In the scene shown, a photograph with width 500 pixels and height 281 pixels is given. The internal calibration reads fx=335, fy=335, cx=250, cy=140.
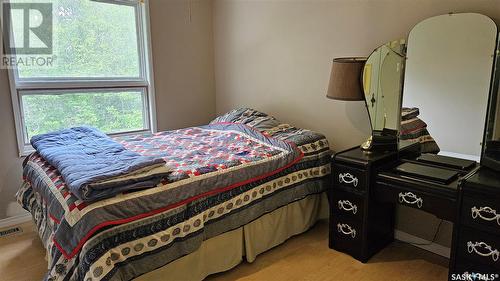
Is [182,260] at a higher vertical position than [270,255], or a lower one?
higher

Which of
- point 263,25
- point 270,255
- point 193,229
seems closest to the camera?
point 193,229

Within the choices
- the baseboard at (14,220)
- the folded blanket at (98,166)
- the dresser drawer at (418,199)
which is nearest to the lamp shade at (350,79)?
the dresser drawer at (418,199)

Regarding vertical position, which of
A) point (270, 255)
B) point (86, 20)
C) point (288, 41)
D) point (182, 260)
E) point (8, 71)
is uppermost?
point (86, 20)

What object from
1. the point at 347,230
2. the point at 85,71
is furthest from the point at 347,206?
the point at 85,71

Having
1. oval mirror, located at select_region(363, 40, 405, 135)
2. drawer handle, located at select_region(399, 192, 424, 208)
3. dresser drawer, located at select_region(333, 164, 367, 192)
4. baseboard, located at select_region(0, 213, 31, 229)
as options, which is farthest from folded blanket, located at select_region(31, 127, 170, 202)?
oval mirror, located at select_region(363, 40, 405, 135)

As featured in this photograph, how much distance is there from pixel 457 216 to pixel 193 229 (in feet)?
4.60

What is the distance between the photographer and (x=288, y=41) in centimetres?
313

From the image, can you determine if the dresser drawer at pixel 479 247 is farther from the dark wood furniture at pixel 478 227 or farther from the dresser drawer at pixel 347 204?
the dresser drawer at pixel 347 204

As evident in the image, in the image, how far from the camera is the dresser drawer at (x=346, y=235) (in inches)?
89.3

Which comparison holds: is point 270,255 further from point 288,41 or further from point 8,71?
point 8,71

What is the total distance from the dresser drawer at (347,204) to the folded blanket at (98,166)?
118cm

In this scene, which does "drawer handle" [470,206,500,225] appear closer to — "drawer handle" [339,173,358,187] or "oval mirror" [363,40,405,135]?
"drawer handle" [339,173,358,187]

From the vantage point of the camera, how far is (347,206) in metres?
2.28

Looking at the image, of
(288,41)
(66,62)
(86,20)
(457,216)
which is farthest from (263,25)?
(457,216)
